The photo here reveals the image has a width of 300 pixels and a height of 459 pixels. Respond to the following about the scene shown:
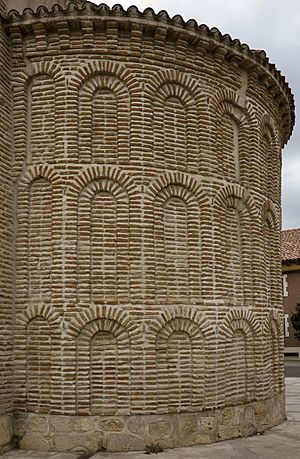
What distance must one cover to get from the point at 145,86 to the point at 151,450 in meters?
5.34

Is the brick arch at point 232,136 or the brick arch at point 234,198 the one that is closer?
the brick arch at point 234,198

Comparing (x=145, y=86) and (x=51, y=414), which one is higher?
(x=145, y=86)

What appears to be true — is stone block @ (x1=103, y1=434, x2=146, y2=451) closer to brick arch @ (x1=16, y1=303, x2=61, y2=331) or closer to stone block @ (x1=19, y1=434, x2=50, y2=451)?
stone block @ (x1=19, y1=434, x2=50, y2=451)

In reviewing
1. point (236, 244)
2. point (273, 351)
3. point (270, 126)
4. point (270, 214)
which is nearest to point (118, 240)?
point (236, 244)

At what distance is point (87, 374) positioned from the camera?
8531 millimetres

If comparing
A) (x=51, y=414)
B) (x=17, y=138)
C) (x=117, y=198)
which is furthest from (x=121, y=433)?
(x=17, y=138)

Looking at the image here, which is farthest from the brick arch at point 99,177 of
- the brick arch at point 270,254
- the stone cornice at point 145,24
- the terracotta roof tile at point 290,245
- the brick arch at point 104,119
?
the terracotta roof tile at point 290,245

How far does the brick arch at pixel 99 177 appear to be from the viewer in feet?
29.0

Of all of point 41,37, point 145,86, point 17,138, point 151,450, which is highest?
point 41,37

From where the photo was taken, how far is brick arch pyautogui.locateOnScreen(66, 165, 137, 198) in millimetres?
8852

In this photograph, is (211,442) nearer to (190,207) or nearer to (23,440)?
(23,440)

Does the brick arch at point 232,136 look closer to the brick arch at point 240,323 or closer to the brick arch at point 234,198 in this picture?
the brick arch at point 234,198

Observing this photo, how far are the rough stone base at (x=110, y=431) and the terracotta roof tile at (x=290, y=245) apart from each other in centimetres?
2472

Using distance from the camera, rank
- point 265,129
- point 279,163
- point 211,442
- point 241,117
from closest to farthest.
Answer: point 211,442
point 241,117
point 265,129
point 279,163
